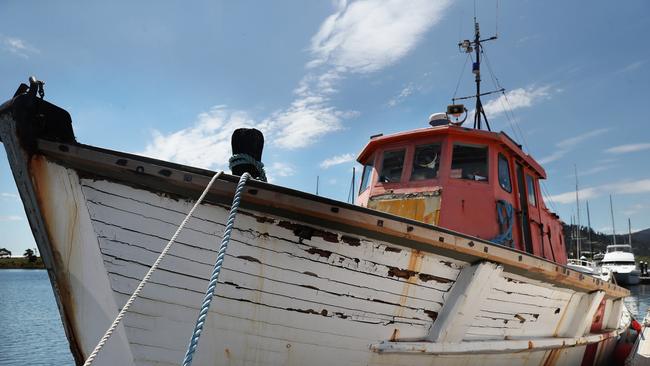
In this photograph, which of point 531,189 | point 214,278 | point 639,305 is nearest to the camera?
point 214,278

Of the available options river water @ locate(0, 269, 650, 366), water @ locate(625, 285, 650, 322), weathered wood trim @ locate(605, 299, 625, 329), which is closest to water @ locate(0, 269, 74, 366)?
river water @ locate(0, 269, 650, 366)

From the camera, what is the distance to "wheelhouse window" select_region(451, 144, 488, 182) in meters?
5.37

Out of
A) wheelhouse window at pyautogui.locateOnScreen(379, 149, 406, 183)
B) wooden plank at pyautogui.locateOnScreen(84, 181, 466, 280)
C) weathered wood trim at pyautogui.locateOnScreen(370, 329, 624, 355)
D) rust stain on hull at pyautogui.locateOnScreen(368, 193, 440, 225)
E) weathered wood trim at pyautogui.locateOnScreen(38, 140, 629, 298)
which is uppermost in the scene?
wheelhouse window at pyautogui.locateOnScreen(379, 149, 406, 183)

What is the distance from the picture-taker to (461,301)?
142 inches

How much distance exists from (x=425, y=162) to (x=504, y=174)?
119 centimetres

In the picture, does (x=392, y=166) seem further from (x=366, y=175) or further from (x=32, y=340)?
(x=32, y=340)

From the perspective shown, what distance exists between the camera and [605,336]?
6969mm

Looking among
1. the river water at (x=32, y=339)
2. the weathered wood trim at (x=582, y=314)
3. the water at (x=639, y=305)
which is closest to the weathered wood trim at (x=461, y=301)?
the weathered wood trim at (x=582, y=314)

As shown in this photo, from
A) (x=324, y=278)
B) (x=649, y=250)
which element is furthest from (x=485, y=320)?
(x=649, y=250)

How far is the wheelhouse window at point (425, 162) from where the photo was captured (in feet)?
17.6

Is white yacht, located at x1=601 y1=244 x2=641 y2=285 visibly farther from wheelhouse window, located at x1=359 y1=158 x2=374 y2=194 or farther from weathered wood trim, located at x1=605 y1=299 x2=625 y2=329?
wheelhouse window, located at x1=359 y1=158 x2=374 y2=194

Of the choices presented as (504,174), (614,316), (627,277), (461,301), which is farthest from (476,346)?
(627,277)

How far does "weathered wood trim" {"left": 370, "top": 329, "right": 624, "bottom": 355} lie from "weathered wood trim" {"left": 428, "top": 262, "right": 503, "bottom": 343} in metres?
0.09

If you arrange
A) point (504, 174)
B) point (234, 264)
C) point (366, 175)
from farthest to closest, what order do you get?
point (366, 175) → point (504, 174) → point (234, 264)
